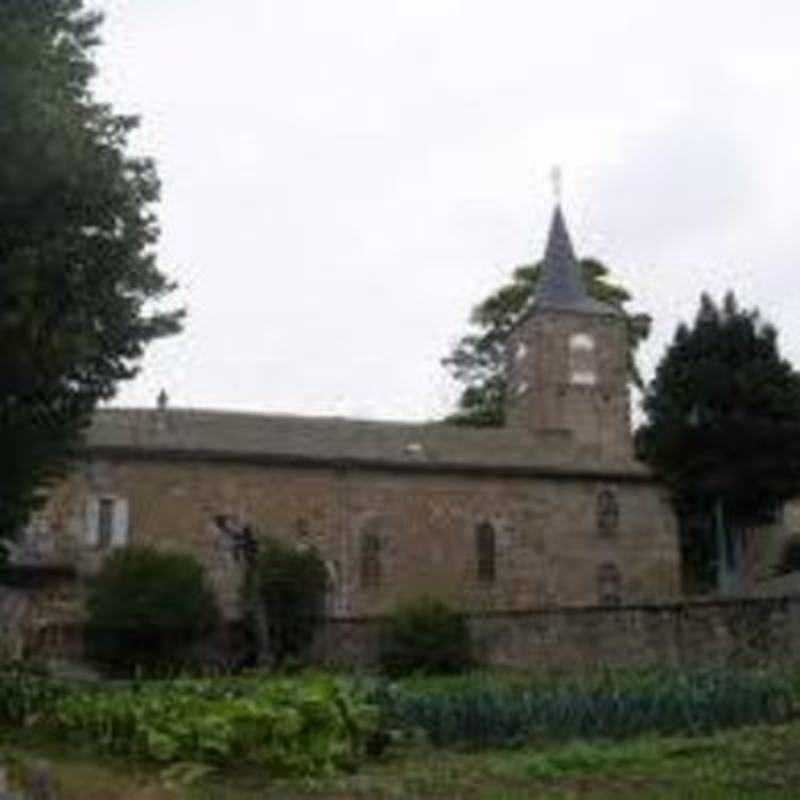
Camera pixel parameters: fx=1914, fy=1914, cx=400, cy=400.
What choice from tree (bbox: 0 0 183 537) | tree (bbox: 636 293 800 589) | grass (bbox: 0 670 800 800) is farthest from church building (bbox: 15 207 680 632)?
grass (bbox: 0 670 800 800)

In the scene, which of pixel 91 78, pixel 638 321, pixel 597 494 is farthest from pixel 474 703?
pixel 638 321

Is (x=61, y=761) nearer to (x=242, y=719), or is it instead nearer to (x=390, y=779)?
(x=242, y=719)

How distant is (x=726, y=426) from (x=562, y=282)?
14587mm

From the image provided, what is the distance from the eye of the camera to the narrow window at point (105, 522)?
2041 inches

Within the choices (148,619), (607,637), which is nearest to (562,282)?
(148,619)

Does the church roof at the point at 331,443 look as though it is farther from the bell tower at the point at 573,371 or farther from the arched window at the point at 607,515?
the bell tower at the point at 573,371

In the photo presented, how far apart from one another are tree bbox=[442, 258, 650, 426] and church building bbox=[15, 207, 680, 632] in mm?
7751

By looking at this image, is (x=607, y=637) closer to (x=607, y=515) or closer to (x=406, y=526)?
(x=406, y=526)

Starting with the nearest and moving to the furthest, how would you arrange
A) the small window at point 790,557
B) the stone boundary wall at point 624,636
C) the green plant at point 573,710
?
1. the green plant at point 573,710
2. the stone boundary wall at point 624,636
3. the small window at point 790,557

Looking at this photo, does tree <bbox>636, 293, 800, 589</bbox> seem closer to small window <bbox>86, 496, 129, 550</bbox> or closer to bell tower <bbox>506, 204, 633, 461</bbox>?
bell tower <bbox>506, 204, 633, 461</bbox>

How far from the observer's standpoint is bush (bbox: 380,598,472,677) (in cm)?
3978

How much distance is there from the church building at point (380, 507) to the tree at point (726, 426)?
120 inches

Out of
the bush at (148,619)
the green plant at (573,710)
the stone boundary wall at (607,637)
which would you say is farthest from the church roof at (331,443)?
the green plant at (573,710)

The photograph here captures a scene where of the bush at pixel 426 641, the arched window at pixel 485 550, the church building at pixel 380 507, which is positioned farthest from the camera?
the arched window at pixel 485 550
